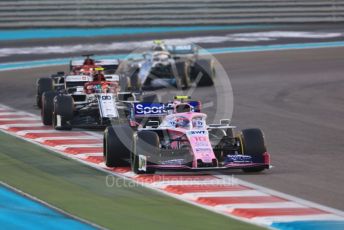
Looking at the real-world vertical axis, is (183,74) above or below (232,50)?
below

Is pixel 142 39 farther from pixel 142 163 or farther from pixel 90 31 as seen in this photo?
pixel 142 163

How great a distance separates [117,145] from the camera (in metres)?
15.5

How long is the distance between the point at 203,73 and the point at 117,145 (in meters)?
14.5

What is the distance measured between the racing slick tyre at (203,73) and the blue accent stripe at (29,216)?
16476 millimetres

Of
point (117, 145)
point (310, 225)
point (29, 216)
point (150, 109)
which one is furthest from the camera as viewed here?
point (150, 109)

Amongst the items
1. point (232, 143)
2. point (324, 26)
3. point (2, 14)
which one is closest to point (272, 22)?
point (324, 26)

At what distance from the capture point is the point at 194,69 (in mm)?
30344

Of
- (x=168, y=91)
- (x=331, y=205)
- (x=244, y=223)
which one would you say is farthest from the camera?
(x=168, y=91)

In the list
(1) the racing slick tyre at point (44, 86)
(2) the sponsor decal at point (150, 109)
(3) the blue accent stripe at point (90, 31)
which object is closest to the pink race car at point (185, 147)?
(2) the sponsor decal at point (150, 109)

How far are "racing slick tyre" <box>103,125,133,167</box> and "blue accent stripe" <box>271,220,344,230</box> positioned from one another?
4.43 metres

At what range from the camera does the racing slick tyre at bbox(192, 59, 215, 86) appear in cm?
2967

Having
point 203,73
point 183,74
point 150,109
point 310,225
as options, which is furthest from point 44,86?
point 310,225

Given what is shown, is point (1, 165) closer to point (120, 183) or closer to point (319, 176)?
point (120, 183)

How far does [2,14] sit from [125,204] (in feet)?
102
